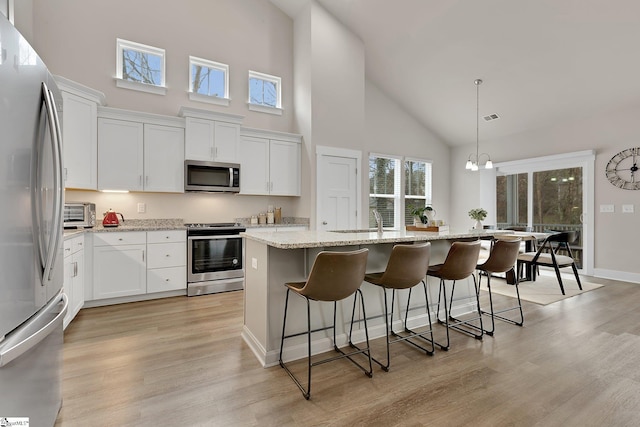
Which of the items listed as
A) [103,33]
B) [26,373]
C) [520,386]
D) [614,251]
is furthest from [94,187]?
[614,251]

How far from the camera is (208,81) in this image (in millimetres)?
4996

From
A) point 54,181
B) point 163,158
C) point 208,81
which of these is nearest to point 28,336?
point 54,181

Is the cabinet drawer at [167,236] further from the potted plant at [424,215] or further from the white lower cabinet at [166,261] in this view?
the potted plant at [424,215]

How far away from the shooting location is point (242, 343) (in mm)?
2684

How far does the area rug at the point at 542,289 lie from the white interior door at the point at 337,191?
2341 millimetres

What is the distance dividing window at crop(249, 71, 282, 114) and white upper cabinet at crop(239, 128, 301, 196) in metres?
0.61

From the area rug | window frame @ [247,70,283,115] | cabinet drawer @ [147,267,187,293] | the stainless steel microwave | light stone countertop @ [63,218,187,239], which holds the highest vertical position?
window frame @ [247,70,283,115]

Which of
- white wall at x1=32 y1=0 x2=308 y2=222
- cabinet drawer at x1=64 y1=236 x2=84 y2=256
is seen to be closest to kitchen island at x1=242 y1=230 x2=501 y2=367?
cabinet drawer at x1=64 y1=236 x2=84 y2=256

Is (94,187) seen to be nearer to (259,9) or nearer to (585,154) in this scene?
(259,9)

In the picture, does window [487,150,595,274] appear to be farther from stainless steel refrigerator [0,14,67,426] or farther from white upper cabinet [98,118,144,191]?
stainless steel refrigerator [0,14,67,426]

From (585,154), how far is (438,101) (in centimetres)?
269

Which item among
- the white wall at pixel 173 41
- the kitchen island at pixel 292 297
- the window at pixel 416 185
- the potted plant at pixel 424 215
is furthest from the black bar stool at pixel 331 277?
the window at pixel 416 185

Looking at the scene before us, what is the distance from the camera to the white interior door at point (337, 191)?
5.16 meters

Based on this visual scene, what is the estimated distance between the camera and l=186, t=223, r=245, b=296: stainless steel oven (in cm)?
417
